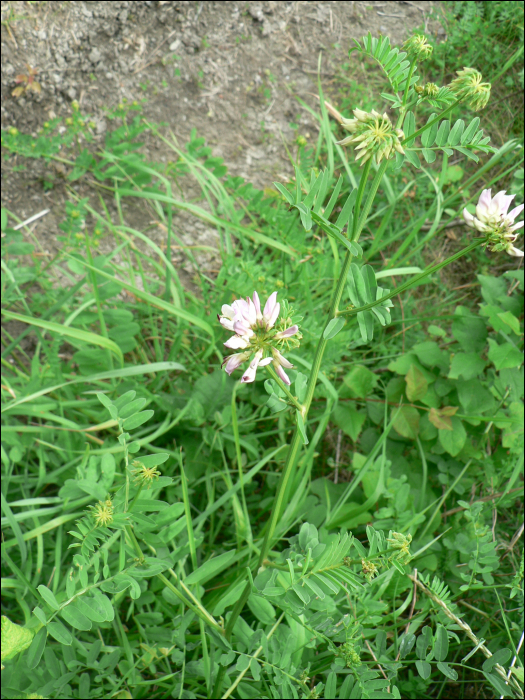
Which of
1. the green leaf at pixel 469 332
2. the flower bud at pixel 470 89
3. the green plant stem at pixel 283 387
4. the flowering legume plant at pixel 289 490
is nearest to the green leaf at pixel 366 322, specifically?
the flowering legume plant at pixel 289 490

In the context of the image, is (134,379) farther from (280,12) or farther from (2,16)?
(280,12)

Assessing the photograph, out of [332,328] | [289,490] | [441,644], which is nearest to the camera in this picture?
[332,328]

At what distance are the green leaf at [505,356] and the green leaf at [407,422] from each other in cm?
35

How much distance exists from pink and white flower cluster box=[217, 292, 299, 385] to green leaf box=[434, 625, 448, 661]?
74 cm

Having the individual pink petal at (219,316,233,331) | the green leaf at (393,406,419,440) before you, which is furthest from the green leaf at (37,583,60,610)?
the green leaf at (393,406,419,440)

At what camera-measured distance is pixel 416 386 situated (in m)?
1.96

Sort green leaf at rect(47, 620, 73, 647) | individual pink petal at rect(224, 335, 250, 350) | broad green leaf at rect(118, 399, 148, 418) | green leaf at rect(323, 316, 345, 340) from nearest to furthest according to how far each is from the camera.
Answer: individual pink petal at rect(224, 335, 250, 350) < green leaf at rect(323, 316, 345, 340) < green leaf at rect(47, 620, 73, 647) < broad green leaf at rect(118, 399, 148, 418)

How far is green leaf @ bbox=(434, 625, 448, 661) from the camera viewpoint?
111 centimetres

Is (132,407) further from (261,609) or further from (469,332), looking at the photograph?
(469,332)

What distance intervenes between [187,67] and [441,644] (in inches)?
112

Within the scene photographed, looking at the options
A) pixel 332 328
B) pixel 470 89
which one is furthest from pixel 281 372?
pixel 470 89

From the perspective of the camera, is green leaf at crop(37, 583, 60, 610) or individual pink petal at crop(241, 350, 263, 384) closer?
individual pink petal at crop(241, 350, 263, 384)

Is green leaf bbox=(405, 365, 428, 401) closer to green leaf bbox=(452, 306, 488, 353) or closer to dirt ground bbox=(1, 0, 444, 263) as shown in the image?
green leaf bbox=(452, 306, 488, 353)

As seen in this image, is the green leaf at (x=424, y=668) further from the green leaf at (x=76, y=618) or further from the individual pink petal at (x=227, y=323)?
the individual pink petal at (x=227, y=323)
